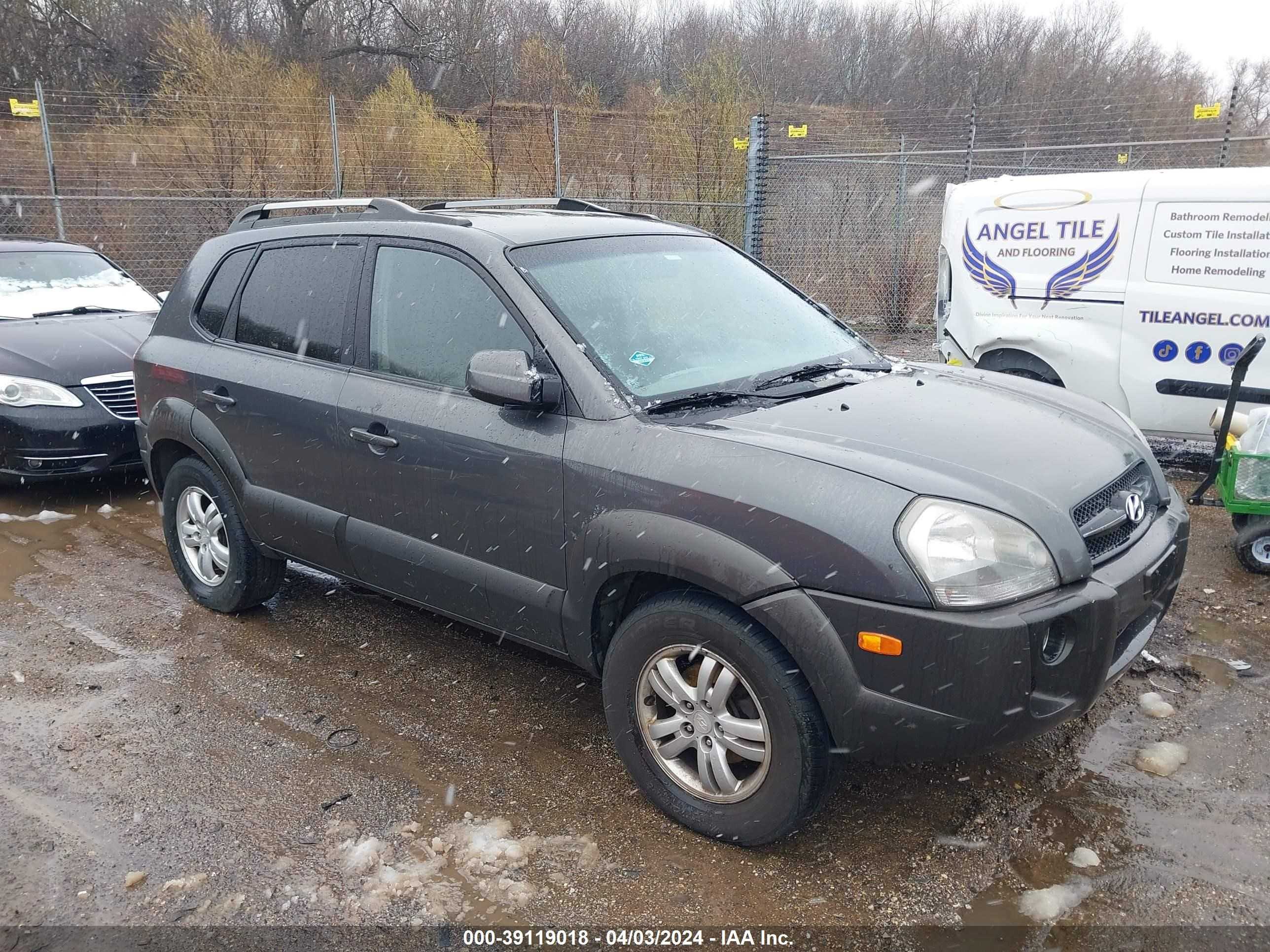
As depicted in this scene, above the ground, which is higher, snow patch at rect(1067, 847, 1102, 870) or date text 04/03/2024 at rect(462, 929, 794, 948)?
snow patch at rect(1067, 847, 1102, 870)

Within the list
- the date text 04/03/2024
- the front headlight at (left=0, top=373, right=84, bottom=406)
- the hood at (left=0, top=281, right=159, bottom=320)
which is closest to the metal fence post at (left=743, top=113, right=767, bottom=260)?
the hood at (left=0, top=281, right=159, bottom=320)

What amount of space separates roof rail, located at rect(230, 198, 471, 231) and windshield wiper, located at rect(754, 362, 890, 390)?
1.31m

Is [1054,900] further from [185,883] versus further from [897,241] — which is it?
[897,241]

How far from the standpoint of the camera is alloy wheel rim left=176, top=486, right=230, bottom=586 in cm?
462

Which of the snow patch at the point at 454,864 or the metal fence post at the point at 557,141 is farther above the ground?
the metal fence post at the point at 557,141

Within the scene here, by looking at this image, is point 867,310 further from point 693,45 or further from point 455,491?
point 693,45

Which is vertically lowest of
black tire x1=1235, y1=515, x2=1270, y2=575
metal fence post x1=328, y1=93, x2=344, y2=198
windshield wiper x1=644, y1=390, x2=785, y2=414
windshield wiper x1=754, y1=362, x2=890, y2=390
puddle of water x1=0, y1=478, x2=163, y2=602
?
puddle of water x1=0, y1=478, x2=163, y2=602

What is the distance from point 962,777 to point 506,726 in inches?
65.5

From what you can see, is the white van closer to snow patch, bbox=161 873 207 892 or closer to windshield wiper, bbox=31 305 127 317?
snow patch, bbox=161 873 207 892

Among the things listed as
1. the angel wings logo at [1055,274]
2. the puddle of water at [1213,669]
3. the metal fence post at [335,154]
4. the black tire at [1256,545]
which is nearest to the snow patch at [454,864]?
the puddle of water at [1213,669]

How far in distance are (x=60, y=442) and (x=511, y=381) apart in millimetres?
4717

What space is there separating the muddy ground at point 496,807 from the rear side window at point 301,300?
140cm

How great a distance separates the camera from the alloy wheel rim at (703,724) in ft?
9.05

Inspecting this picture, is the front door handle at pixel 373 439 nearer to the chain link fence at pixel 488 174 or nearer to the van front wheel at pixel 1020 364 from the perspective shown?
the van front wheel at pixel 1020 364
